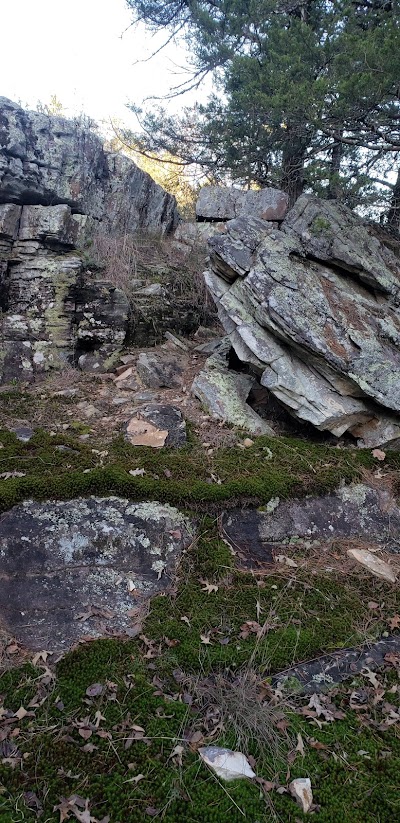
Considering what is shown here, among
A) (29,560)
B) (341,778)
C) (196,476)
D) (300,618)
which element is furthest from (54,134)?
(341,778)

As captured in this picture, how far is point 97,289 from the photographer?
8375mm

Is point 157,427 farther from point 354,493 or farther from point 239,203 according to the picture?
point 239,203

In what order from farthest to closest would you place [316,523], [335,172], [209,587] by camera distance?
[335,172], [316,523], [209,587]

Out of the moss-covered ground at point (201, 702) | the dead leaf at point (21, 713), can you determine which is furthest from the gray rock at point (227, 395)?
the dead leaf at point (21, 713)

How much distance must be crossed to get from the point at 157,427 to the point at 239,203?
5.65m

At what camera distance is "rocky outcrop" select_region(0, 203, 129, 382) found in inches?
308

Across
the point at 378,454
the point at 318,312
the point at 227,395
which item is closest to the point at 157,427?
the point at 227,395

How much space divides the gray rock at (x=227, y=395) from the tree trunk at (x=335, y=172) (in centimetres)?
283

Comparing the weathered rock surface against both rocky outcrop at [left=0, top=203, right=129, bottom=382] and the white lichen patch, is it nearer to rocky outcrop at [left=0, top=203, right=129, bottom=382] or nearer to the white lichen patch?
rocky outcrop at [left=0, top=203, right=129, bottom=382]

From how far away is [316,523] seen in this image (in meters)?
5.37

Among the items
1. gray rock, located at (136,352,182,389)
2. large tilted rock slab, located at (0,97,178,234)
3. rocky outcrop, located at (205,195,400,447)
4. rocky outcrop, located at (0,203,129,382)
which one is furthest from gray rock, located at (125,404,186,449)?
large tilted rock slab, located at (0,97,178,234)

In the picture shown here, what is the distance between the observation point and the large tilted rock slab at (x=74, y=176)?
8727 mm

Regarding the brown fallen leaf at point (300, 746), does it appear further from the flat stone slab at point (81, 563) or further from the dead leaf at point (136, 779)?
the flat stone slab at point (81, 563)

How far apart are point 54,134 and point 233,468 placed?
7269 millimetres
